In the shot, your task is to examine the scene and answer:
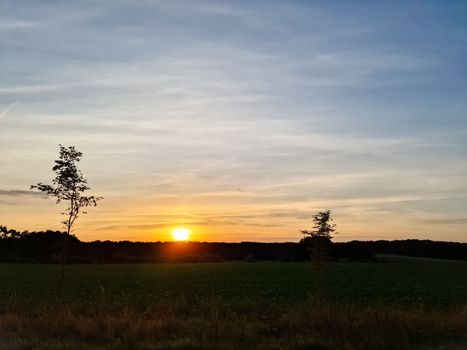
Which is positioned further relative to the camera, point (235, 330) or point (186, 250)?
point (186, 250)

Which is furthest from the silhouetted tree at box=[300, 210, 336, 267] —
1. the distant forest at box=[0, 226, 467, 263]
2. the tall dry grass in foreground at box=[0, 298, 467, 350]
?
the distant forest at box=[0, 226, 467, 263]

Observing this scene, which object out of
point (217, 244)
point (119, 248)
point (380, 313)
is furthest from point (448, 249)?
point (380, 313)

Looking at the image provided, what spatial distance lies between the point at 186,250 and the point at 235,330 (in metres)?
133

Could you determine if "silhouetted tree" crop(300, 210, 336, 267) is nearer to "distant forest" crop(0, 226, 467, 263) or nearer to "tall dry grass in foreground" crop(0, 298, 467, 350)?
"tall dry grass in foreground" crop(0, 298, 467, 350)

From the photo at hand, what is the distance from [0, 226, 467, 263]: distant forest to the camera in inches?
4552

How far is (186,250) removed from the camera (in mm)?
143625

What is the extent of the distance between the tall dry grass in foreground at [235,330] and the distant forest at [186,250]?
93467mm

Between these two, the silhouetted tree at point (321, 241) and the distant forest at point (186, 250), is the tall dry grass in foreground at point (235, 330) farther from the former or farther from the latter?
the distant forest at point (186, 250)

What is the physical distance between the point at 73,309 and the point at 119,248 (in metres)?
131

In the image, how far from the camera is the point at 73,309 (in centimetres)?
1538

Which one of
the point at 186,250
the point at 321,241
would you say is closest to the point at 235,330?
the point at 321,241

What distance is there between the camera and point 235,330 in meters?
12.0

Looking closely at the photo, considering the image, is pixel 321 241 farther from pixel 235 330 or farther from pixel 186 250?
pixel 186 250

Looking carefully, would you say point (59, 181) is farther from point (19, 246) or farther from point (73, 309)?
point (19, 246)
